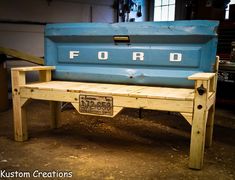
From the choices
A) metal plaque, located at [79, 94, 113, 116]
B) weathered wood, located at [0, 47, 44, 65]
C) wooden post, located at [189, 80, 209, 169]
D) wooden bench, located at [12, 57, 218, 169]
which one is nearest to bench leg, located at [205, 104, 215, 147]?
wooden bench, located at [12, 57, 218, 169]

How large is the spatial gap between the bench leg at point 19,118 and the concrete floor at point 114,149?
0.26ft

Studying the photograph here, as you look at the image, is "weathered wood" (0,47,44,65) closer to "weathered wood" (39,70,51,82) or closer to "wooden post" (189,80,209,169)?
"weathered wood" (39,70,51,82)

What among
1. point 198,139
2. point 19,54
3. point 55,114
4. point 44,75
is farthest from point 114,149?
point 19,54

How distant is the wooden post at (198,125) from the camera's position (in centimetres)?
200

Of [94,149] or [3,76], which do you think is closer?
[94,149]

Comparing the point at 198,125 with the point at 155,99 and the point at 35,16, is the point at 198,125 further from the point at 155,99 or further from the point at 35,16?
the point at 35,16

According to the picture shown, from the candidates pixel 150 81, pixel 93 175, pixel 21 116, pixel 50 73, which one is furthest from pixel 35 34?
pixel 93 175

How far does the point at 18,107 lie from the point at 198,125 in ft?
5.69

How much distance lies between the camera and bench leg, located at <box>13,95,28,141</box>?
2.64 m

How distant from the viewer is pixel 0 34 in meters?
4.89

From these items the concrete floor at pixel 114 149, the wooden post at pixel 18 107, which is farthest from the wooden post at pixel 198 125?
the wooden post at pixel 18 107

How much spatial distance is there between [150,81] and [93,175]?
1.14 meters

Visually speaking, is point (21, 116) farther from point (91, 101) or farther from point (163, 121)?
point (163, 121)

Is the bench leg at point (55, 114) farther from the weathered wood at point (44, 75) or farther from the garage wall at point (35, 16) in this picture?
the garage wall at point (35, 16)
